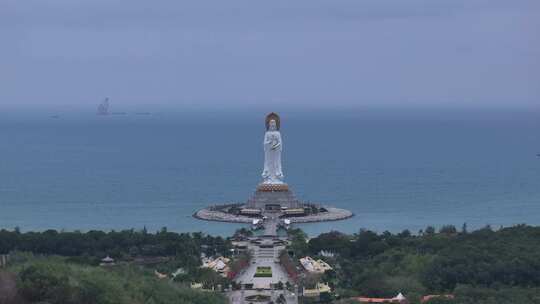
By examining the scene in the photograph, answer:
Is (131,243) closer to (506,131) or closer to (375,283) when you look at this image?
(375,283)

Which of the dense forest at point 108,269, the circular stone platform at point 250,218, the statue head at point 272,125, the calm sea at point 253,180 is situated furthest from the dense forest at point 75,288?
the statue head at point 272,125

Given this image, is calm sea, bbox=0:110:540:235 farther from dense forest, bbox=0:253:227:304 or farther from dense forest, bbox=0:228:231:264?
dense forest, bbox=0:253:227:304

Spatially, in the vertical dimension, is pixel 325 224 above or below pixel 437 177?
below

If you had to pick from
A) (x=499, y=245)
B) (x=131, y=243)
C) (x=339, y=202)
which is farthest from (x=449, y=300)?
(x=339, y=202)

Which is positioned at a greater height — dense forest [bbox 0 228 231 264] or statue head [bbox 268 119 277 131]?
statue head [bbox 268 119 277 131]

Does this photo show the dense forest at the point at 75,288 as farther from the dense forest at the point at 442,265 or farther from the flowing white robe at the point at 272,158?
the flowing white robe at the point at 272,158

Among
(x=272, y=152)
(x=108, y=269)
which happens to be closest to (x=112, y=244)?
(x=108, y=269)

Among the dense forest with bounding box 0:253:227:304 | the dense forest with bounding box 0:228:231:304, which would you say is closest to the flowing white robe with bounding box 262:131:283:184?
the dense forest with bounding box 0:228:231:304
